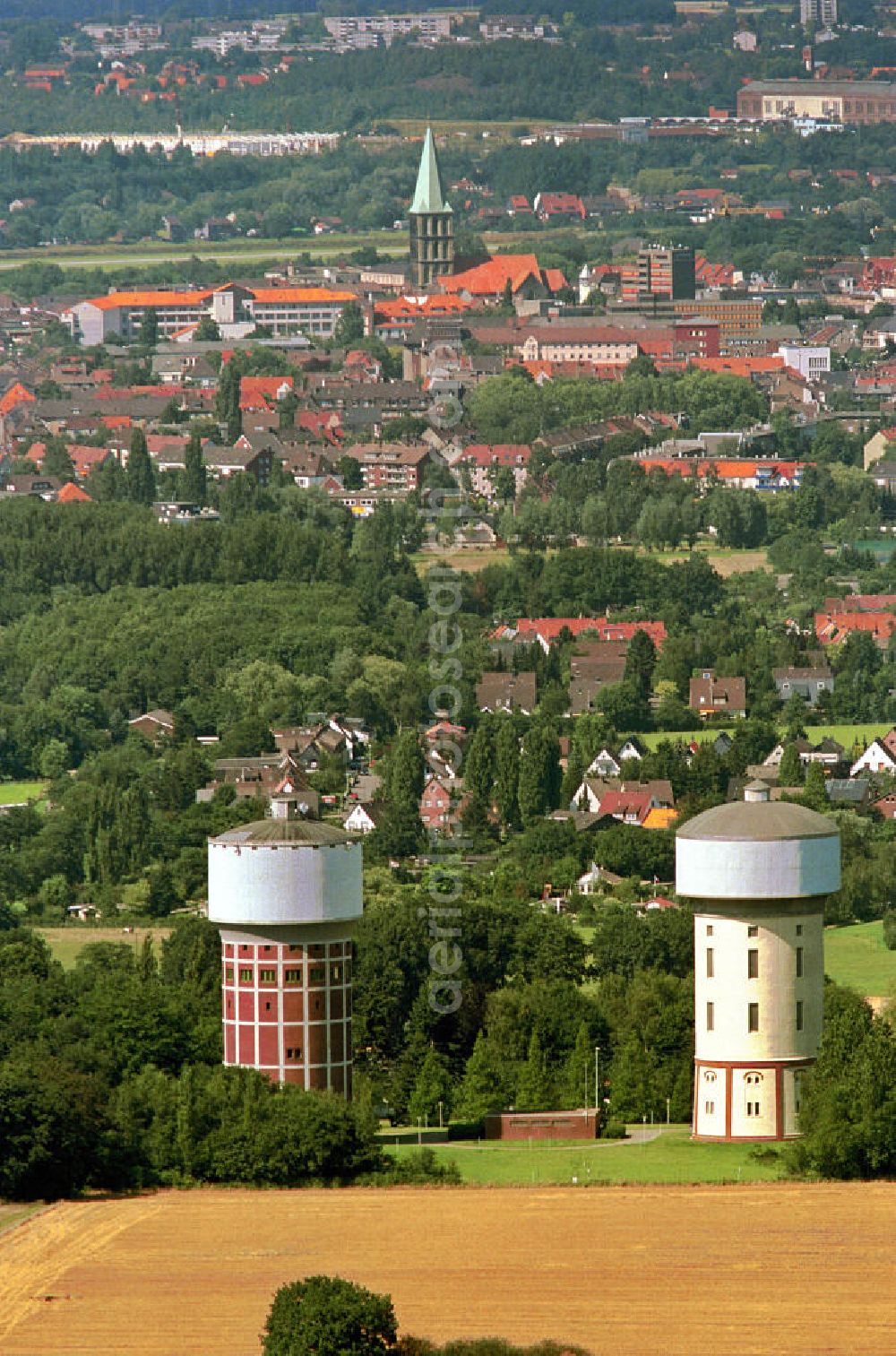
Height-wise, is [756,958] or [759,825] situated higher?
[759,825]

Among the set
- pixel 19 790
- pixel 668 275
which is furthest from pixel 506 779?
pixel 668 275

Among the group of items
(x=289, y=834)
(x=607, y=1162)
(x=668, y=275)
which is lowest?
(x=607, y=1162)

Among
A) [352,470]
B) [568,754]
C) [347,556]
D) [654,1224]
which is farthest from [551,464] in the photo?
[654,1224]

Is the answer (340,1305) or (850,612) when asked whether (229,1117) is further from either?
(850,612)

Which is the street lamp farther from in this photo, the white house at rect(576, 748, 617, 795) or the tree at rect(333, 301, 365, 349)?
the tree at rect(333, 301, 365, 349)

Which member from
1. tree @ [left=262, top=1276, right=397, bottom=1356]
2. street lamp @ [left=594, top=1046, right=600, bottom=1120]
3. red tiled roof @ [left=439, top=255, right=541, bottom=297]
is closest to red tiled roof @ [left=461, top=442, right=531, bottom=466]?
red tiled roof @ [left=439, top=255, right=541, bottom=297]

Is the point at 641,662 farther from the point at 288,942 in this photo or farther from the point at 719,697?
the point at 288,942
